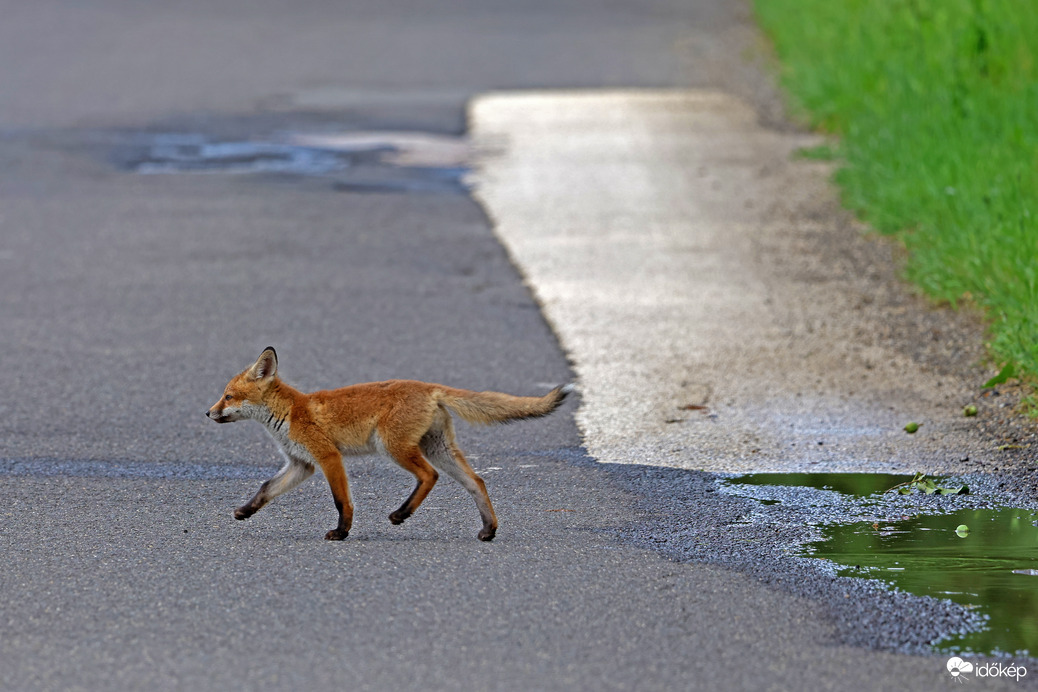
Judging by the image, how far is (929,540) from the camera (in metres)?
5.29

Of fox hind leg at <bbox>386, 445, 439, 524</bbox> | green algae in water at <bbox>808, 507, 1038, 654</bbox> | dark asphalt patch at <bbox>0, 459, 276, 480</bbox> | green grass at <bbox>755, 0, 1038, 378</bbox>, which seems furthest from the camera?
green grass at <bbox>755, 0, 1038, 378</bbox>

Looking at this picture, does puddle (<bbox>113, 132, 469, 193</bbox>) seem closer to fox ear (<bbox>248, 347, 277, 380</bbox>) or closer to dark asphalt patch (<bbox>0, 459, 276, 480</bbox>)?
dark asphalt patch (<bbox>0, 459, 276, 480</bbox>)

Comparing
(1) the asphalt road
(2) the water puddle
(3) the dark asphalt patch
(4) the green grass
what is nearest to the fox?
(1) the asphalt road

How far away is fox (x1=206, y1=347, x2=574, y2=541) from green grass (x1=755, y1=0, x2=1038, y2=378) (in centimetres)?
332

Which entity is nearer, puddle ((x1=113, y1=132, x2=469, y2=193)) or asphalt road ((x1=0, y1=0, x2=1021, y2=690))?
asphalt road ((x1=0, y1=0, x2=1021, y2=690))

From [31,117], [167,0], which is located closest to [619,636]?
[31,117]

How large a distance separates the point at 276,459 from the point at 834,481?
262 cm

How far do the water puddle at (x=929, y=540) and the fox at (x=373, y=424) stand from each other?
124 centimetres

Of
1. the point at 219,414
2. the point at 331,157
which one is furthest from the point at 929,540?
the point at 331,157

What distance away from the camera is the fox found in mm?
5168

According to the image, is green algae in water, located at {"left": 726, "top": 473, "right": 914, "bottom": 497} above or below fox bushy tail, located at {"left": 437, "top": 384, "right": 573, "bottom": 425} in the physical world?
below

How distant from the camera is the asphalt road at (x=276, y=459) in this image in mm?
4254

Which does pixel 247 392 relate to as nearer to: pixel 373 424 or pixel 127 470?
pixel 373 424

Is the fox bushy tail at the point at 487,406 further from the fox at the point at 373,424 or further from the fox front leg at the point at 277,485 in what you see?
the fox front leg at the point at 277,485
